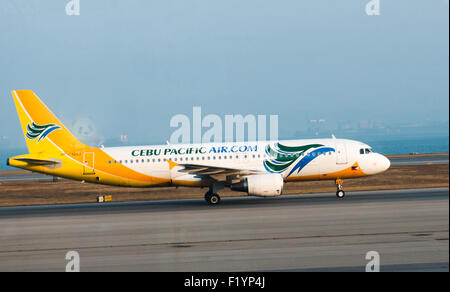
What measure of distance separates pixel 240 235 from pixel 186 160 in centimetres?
1376

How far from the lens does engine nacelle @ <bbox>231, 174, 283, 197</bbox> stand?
31875 mm

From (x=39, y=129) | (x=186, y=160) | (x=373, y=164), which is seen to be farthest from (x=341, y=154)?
(x=39, y=129)

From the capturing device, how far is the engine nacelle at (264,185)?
3188 centimetres

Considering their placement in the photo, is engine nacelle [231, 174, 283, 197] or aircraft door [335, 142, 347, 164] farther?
aircraft door [335, 142, 347, 164]

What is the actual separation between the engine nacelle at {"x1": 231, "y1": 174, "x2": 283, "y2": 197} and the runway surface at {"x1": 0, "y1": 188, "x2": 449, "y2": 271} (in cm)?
80

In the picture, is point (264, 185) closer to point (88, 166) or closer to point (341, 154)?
point (341, 154)

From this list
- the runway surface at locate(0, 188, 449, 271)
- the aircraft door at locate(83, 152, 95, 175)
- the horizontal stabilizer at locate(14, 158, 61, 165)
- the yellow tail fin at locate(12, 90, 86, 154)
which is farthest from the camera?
the yellow tail fin at locate(12, 90, 86, 154)

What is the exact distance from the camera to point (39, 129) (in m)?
35.6

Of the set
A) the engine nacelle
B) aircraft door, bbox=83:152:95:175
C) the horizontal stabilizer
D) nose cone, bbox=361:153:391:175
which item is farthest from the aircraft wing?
the horizontal stabilizer

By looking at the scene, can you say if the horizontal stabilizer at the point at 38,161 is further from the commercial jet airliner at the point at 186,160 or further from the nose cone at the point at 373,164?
the nose cone at the point at 373,164

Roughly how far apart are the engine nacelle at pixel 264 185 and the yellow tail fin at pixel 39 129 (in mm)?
11701

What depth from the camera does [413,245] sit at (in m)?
17.9

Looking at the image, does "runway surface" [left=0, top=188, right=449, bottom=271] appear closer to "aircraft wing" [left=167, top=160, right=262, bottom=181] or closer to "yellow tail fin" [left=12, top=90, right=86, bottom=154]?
"aircraft wing" [left=167, top=160, right=262, bottom=181]
